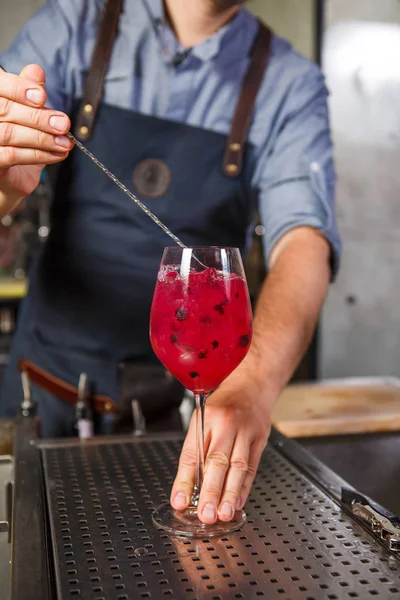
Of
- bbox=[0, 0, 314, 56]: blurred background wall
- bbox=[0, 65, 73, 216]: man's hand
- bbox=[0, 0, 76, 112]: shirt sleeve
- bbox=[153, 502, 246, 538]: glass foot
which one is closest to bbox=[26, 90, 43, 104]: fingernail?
bbox=[0, 65, 73, 216]: man's hand

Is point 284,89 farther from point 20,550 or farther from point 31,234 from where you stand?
point 31,234

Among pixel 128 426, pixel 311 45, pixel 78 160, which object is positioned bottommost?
pixel 128 426

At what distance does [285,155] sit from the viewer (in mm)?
1646

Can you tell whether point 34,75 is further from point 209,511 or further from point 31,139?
point 209,511

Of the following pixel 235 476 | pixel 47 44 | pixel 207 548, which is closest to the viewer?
pixel 207 548

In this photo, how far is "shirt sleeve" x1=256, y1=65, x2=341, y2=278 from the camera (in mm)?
1551

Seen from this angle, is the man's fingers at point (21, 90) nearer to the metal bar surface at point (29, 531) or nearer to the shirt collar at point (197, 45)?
the metal bar surface at point (29, 531)

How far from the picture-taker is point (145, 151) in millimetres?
1726

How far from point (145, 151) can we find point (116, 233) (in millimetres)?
210

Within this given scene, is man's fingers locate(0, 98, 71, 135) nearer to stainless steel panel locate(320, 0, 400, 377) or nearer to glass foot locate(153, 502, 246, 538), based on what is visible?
glass foot locate(153, 502, 246, 538)

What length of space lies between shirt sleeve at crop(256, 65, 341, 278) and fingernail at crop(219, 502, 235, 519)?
77cm

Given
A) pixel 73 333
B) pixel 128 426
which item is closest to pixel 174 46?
pixel 73 333

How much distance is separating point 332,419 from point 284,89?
782 millimetres

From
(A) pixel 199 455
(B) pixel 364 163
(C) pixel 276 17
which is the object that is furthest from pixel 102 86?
(C) pixel 276 17
